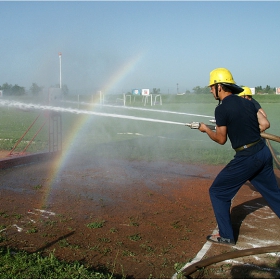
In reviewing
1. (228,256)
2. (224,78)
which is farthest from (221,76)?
(228,256)

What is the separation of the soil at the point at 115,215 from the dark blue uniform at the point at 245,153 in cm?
83

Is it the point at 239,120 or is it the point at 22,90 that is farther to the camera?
the point at 22,90

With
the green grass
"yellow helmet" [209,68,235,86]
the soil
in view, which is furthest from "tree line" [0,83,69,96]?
the green grass

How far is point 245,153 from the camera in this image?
15.3 ft

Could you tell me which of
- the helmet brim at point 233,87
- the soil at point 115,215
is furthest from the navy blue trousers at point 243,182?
the helmet brim at point 233,87

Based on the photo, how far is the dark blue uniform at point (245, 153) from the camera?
15.0ft

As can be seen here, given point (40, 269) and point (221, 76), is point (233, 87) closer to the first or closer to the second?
point (221, 76)

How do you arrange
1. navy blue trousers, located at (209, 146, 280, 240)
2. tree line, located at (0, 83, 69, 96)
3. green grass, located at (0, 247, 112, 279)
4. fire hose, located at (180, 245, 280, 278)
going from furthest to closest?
tree line, located at (0, 83, 69, 96), navy blue trousers, located at (209, 146, 280, 240), green grass, located at (0, 247, 112, 279), fire hose, located at (180, 245, 280, 278)

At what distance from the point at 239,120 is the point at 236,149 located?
1.30 feet

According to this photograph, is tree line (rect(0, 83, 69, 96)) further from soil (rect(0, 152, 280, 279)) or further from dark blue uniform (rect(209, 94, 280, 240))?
dark blue uniform (rect(209, 94, 280, 240))

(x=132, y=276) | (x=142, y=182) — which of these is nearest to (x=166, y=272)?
(x=132, y=276)

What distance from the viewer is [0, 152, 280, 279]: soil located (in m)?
4.38

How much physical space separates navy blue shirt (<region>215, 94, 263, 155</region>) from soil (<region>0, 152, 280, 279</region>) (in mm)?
1366

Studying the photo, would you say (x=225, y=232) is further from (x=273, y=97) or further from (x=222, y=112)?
(x=273, y=97)
